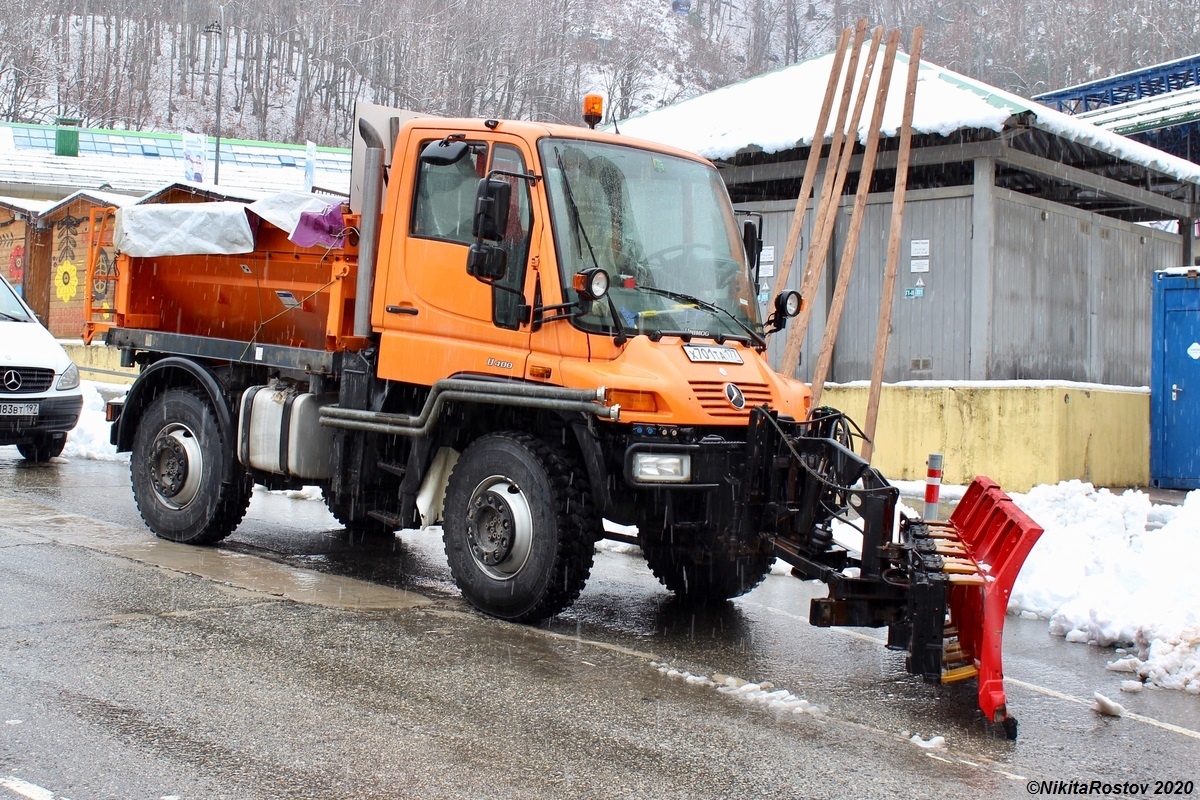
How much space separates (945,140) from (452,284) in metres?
7.31

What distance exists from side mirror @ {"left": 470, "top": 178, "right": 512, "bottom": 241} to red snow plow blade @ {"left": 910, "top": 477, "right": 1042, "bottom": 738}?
2.61 m

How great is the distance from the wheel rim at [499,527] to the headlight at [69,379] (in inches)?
284

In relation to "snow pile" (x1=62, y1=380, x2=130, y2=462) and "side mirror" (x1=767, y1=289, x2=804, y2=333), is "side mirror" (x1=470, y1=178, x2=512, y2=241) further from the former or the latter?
"snow pile" (x1=62, y1=380, x2=130, y2=462)

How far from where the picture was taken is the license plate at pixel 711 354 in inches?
259

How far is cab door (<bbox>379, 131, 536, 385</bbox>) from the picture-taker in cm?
681

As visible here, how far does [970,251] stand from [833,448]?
6915 millimetres

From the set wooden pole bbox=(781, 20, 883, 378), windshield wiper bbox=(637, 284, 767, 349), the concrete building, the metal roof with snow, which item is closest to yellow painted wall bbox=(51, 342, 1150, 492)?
the concrete building

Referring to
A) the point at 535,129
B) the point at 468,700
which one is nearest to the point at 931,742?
the point at 468,700

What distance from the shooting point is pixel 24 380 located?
39.5ft

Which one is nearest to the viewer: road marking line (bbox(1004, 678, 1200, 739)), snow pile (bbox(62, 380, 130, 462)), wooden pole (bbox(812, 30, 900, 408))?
road marking line (bbox(1004, 678, 1200, 739))

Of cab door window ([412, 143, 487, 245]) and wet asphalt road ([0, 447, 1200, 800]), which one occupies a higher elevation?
cab door window ([412, 143, 487, 245])

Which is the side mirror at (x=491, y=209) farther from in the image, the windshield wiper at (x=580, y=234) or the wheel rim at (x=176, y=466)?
the wheel rim at (x=176, y=466)

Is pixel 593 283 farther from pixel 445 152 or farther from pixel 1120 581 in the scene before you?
pixel 1120 581

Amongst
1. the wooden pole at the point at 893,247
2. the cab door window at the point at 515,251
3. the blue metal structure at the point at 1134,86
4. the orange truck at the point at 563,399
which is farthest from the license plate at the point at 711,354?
the blue metal structure at the point at 1134,86
